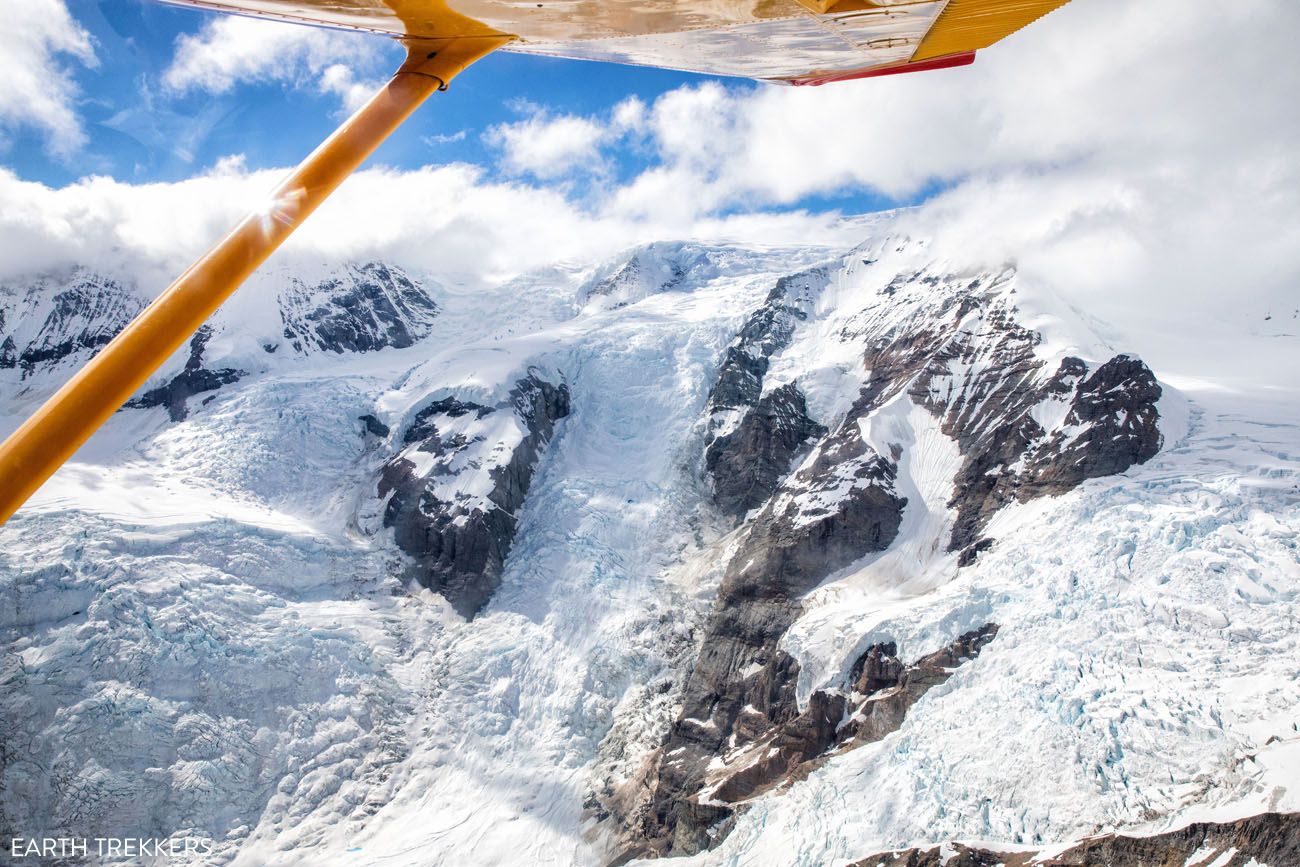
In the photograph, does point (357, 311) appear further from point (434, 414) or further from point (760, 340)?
point (760, 340)

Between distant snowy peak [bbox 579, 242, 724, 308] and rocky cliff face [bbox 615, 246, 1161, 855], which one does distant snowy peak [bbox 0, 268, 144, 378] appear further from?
rocky cliff face [bbox 615, 246, 1161, 855]

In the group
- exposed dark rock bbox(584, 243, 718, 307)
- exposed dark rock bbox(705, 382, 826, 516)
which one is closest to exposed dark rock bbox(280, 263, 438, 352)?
exposed dark rock bbox(584, 243, 718, 307)

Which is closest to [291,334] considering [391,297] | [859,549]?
[391,297]

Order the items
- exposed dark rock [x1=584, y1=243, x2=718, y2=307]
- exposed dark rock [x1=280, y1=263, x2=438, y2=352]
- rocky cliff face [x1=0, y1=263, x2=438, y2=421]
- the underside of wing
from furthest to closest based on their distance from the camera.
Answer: exposed dark rock [x1=584, y1=243, x2=718, y2=307] < exposed dark rock [x1=280, y1=263, x2=438, y2=352] < rocky cliff face [x1=0, y1=263, x2=438, y2=421] < the underside of wing

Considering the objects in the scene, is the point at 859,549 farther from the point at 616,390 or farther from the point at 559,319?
the point at 559,319

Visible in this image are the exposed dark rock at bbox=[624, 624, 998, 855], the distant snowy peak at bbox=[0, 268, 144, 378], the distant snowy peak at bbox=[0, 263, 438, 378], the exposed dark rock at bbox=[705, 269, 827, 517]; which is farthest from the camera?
the distant snowy peak at bbox=[0, 268, 144, 378]

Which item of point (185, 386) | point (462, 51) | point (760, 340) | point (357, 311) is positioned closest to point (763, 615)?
point (760, 340)
